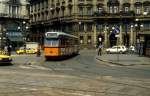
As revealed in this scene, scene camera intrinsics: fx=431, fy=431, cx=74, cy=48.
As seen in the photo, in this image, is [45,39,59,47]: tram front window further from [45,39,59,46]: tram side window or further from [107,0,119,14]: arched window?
[107,0,119,14]: arched window

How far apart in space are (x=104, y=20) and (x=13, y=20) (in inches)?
959

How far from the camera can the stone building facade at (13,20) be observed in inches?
3600

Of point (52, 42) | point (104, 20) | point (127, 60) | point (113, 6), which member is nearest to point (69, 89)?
point (52, 42)

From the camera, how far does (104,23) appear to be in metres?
107

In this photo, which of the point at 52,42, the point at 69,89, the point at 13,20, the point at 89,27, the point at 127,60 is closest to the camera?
the point at 69,89

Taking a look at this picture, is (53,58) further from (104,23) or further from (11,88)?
(104,23)

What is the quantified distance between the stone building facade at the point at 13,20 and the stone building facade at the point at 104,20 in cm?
1557

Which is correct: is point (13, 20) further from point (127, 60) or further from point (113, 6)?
point (127, 60)

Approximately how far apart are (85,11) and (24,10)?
59.7 ft

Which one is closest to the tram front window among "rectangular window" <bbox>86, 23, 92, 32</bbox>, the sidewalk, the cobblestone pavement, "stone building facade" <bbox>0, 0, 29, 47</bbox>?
the sidewalk

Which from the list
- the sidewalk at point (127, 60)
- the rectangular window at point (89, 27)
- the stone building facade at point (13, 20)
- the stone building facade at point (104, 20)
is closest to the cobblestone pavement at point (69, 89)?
the sidewalk at point (127, 60)

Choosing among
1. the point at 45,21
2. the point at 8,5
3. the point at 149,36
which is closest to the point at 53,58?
the point at 149,36

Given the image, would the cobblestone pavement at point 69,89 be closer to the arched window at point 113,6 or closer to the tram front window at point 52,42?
the tram front window at point 52,42

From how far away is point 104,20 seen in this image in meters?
107
